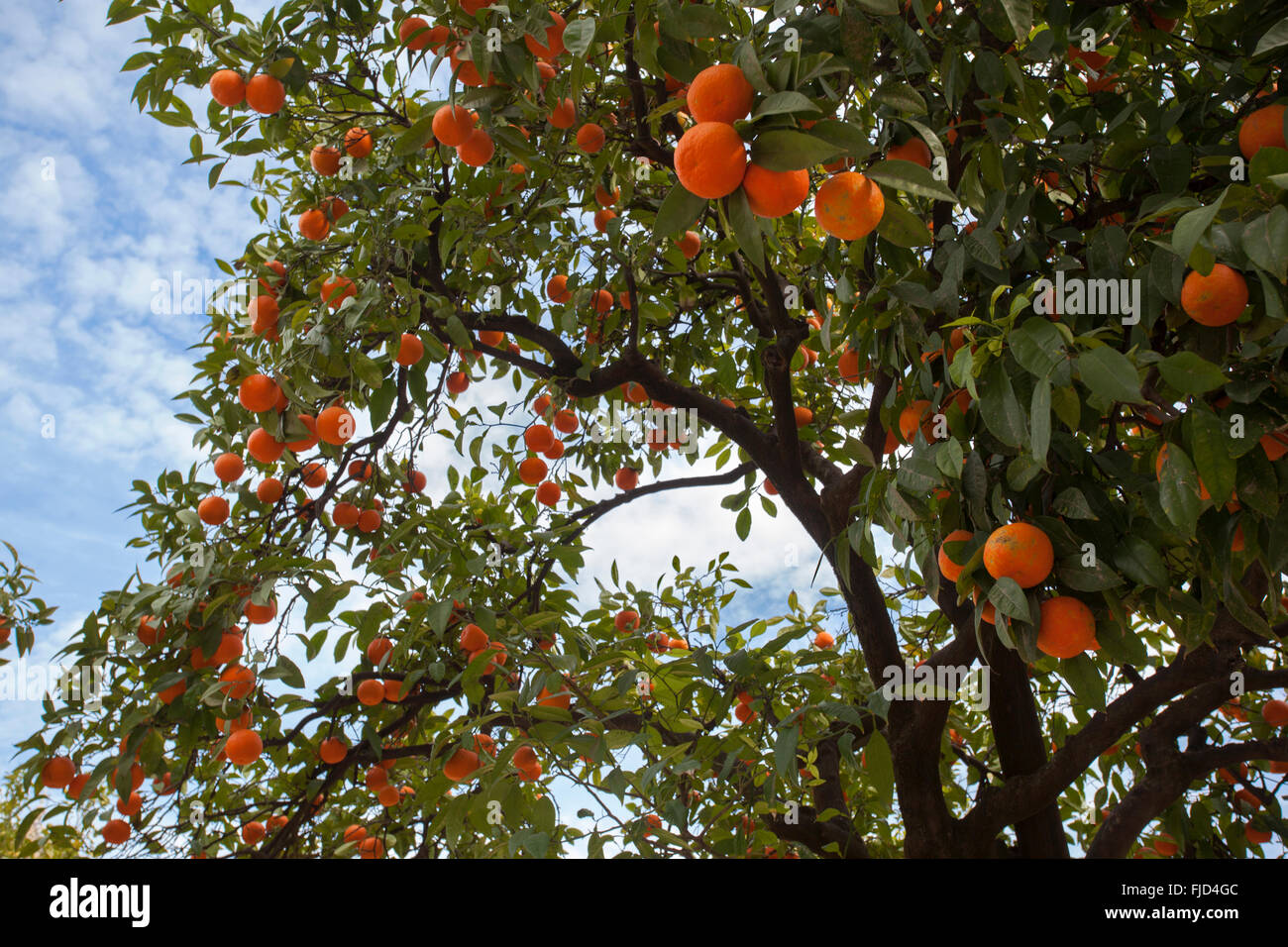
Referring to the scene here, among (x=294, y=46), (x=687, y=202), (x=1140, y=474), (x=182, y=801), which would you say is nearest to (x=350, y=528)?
(x=182, y=801)

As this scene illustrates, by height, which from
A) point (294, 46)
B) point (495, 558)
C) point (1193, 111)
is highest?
point (294, 46)

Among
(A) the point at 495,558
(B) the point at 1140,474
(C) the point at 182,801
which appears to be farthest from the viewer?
(A) the point at 495,558

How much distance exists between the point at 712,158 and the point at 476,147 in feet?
4.18

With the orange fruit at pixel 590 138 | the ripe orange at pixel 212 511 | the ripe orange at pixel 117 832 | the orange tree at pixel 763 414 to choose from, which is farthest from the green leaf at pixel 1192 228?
the ripe orange at pixel 117 832

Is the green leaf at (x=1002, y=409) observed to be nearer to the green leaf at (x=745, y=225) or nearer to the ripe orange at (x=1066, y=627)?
the ripe orange at (x=1066, y=627)

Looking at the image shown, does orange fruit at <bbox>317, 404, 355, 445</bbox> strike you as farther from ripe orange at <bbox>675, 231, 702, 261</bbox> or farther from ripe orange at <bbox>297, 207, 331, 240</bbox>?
ripe orange at <bbox>675, 231, 702, 261</bbox>

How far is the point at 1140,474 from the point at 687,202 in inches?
35.6

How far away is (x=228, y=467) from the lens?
2.62 metres

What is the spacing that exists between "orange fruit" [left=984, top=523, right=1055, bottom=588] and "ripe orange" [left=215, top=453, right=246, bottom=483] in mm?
2320

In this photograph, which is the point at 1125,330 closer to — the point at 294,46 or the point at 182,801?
the point at 294,46

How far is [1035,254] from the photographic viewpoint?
1.62 metres

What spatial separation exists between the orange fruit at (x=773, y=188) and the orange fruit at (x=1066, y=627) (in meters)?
0.72

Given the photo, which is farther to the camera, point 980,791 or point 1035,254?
point 980,791
